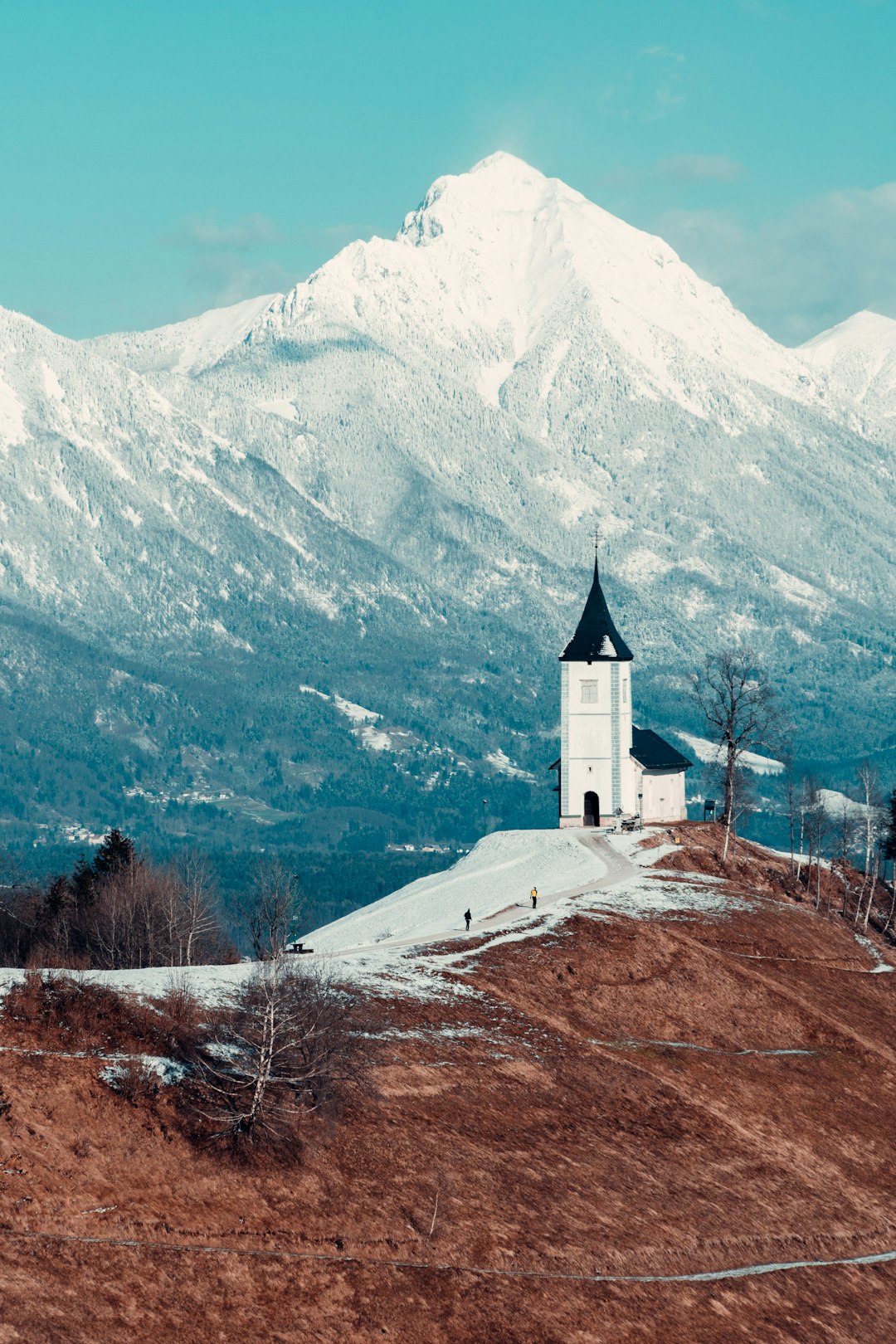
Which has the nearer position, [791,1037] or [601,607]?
[791,1037]

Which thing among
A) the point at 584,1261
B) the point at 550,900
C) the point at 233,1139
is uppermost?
the point at 550,900

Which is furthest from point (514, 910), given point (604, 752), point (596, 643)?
point (596, 643)

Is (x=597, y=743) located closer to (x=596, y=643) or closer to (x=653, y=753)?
(x=653, y=753)

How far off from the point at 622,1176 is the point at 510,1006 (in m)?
14.5

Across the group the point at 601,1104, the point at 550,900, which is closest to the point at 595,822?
the point at 550,900

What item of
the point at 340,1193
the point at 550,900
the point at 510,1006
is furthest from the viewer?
the point at 550,900

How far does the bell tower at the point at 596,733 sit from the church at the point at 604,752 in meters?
0.06

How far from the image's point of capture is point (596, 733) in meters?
120

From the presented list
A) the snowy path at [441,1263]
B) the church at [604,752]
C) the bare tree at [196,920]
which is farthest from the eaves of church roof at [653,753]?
the snowy path at [441,1263]

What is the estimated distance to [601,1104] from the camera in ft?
219

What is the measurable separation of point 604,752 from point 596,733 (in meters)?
1.53

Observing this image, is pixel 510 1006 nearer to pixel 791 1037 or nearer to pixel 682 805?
pixel 791 1037

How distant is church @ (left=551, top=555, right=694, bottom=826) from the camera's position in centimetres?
11956

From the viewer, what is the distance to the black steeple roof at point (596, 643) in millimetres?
121500
